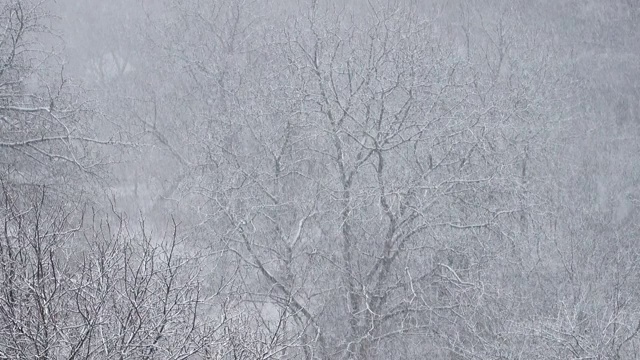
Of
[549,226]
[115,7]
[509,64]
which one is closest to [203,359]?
[549,226]

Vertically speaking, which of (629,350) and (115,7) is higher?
(115,7)

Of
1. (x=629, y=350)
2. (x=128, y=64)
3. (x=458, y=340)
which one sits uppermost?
(x=128, y=64)

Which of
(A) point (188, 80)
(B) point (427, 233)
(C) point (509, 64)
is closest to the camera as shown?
(B) point (427, 233)

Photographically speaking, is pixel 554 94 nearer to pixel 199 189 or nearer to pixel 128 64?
pixel 199 189

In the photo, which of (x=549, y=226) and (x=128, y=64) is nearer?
(x=549, y=226)

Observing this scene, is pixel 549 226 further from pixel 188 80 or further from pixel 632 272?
pixel 188 80

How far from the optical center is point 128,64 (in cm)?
2827

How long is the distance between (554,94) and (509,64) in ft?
5.81

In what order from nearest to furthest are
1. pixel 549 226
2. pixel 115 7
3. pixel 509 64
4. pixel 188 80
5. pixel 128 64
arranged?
1. pixel 549 226
2. pixel 509 64
3. pixel 188 80
4. pixel 128 64
5. pixel 115 7

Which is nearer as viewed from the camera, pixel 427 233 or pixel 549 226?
pixel 427 233

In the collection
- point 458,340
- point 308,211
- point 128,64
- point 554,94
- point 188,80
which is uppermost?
point 128,64

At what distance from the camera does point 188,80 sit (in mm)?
19484

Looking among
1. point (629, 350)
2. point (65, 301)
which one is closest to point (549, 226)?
point (629, 350)

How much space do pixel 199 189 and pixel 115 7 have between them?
82.0 feet
